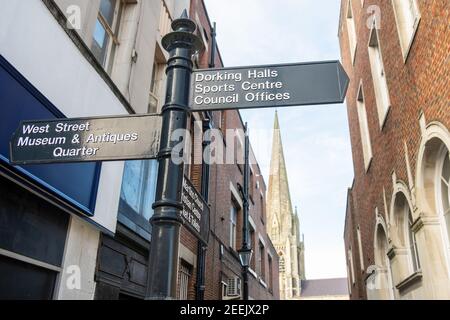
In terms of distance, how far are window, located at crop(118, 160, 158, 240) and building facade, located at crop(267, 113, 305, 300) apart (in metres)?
69.4

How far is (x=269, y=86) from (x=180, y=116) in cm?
83

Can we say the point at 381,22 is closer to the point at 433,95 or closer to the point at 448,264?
the point at 433,95

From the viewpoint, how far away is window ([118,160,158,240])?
7434 millimetres

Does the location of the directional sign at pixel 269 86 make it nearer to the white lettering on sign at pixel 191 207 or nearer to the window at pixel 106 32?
the white lettering on sign at pixel 191 207

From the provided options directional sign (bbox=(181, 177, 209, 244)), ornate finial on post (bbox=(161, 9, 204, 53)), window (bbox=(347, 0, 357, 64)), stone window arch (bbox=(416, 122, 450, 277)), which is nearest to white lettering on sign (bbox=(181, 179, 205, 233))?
directional sign (bbox=(181, 177, 209, 244))

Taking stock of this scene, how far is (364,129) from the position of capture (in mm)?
13344

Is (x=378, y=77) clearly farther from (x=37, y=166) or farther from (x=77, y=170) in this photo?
(x=37, y=166)

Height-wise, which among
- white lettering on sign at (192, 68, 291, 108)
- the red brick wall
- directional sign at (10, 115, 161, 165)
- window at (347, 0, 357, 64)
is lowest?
directional sign at (10, 115, 161, 165)

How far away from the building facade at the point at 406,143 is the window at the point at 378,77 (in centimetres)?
3

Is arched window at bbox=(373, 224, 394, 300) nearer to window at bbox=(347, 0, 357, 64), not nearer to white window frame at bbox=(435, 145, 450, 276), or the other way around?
white window frame at bbox=(435, 145, 450, 276)

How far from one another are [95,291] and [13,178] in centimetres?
254

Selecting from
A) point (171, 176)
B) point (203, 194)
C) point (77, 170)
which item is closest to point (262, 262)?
point (203, 194)
